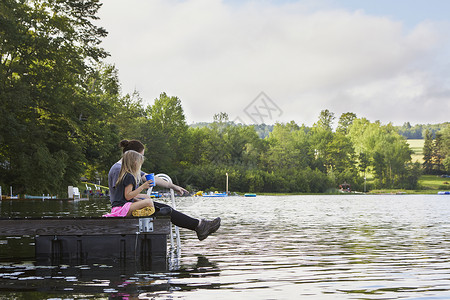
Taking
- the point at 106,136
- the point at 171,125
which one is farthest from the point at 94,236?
the point at 171,125

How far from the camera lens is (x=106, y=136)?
6041cm

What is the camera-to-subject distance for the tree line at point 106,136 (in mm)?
43494

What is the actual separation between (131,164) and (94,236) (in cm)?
140

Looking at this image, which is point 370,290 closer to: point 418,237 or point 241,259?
point 241,259

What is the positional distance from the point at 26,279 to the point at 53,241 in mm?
2006

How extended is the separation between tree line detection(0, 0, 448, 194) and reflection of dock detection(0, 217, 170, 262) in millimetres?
32278

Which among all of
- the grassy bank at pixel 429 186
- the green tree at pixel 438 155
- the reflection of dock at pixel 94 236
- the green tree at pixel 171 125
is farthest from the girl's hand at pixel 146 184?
the green tree at pixel 438 155

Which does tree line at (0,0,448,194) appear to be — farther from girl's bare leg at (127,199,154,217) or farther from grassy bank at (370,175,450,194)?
girl's bare leg at (127,199,154,217)

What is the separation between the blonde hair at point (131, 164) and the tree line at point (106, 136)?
32.8m

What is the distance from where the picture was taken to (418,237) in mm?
16062

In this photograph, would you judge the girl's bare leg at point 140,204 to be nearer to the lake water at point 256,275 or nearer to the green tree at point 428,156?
the lake water at point 256,275

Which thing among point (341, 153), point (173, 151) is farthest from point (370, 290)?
point (341, 153)

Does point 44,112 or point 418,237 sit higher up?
point 44,112

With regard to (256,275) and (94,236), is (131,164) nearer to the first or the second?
(94,236)
